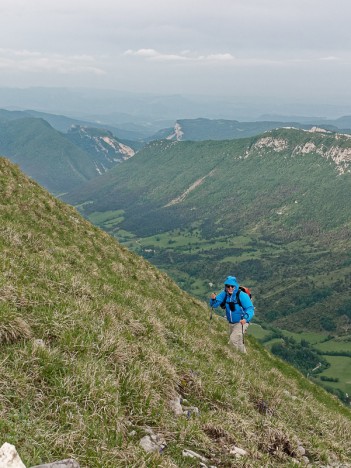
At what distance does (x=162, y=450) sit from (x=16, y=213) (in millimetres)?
21570

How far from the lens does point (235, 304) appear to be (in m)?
17.6

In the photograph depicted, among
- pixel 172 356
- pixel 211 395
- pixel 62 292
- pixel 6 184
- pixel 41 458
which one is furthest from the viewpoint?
pixel 6 184

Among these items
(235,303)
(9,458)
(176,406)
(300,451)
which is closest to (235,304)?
(235,303)

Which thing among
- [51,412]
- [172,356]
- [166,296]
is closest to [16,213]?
[166,296]

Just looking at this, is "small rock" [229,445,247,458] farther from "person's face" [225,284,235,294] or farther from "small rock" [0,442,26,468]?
"person's face" [225,284,235,294]

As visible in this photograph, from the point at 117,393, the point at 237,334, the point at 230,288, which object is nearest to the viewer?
the point at 117,393

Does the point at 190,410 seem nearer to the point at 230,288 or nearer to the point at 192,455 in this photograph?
the point at 192,455

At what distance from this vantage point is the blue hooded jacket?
17.2 meters

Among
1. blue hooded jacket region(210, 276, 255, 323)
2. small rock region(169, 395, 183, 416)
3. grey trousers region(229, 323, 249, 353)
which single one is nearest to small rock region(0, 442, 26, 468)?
small rock region(169, 395, 183, 416)

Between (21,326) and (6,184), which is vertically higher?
(6,184)

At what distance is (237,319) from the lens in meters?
18.1

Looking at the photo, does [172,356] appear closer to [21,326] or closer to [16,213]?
[21,326]

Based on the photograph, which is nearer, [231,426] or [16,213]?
[231,426]

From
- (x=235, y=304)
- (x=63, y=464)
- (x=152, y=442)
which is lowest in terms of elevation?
(x=235, y=304)
